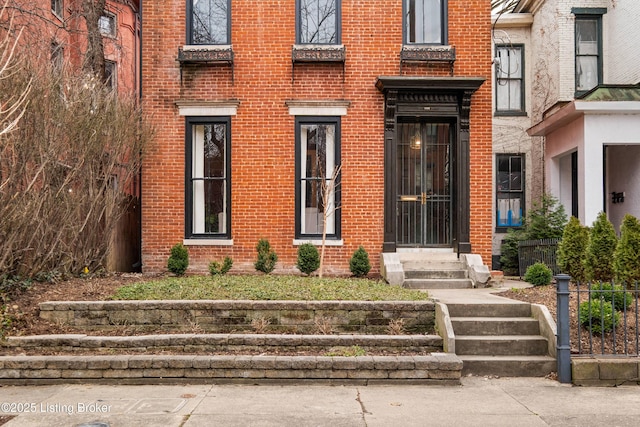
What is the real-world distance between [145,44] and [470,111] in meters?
7.22

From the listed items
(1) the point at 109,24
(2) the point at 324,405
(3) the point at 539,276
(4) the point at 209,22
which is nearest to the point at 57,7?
(1) the point at 109,24

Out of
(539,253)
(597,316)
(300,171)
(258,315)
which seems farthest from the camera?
(539,253)

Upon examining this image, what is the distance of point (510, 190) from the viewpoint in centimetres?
1739

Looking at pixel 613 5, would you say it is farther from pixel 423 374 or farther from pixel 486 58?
pixel 423 374

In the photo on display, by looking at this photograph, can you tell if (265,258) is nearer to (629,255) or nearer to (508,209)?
(629,255)

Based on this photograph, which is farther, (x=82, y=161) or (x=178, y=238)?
(x=178, y=238)

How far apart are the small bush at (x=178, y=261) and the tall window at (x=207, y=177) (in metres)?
0.69

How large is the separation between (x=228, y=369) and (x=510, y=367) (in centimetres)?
364

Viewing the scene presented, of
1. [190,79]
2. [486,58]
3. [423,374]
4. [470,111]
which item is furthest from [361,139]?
[423,374]

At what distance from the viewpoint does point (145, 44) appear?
1190 cm

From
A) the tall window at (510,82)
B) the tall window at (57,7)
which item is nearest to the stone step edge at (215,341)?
the tall window at (57,7)

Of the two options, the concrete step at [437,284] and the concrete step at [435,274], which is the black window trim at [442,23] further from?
the concrete step at [437,284]

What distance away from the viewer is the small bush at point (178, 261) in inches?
442

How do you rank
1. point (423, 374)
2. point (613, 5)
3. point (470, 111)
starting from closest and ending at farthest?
1. point (423, 374)
2. point (470, 111)
3. point (613, 5)
